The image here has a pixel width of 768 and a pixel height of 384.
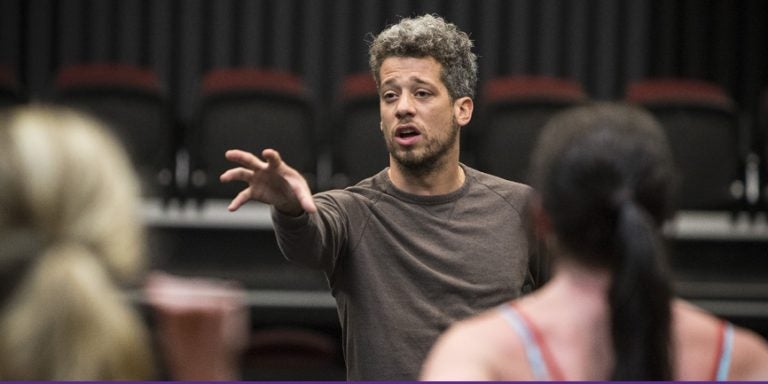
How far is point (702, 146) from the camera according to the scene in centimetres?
475

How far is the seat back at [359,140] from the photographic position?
15.3 feet

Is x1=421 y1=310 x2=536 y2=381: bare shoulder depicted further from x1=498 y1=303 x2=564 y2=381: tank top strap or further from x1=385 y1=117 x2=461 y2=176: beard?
x1=385 y1=117 x2=461 y2=176: beard

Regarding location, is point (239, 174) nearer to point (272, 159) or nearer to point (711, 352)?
point (272, 159)

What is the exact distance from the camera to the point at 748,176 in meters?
5.04

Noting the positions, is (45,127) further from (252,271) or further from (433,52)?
(252,271)

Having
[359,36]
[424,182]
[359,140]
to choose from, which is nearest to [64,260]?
[424,182]

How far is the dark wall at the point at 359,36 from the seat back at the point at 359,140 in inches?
78.4

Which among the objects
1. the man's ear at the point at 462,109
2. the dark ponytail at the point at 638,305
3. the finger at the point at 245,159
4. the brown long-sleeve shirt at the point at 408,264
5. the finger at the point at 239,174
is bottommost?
the brown long-sleeve shirt at the point at 408,264

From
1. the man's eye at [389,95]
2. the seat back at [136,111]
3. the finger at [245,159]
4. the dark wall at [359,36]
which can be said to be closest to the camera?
the finger at [245,159]

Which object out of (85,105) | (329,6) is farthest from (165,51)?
(85,105)

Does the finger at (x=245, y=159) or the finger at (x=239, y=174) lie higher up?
the finger at (x=245, y=159)

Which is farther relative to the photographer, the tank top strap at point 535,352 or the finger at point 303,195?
the finger at point 303,195

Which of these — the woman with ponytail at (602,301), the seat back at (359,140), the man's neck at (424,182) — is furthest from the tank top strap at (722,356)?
the seat back at (359,140)

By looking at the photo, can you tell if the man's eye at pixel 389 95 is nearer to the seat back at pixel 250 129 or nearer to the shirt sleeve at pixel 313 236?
the shirt sleeve at pixel 313 236
